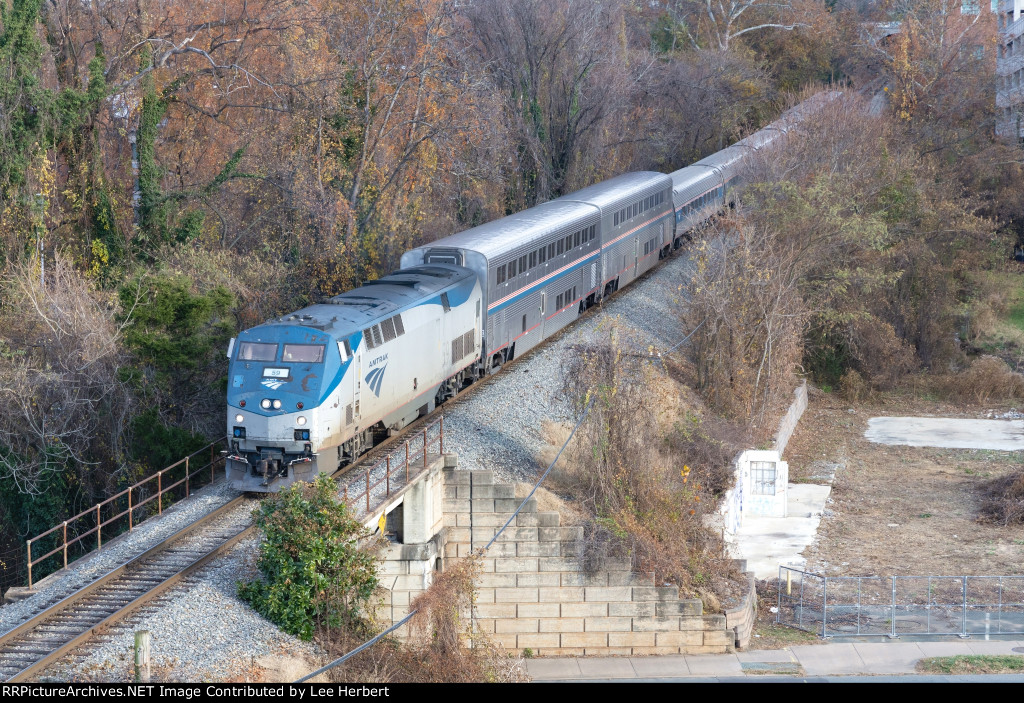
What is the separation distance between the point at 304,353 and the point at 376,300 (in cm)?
311

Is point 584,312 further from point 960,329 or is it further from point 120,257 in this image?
point 960,329

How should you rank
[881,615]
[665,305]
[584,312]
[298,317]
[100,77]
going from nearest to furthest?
[298,317] < [881,615] < [100,77] < [584,312] < [665,305]

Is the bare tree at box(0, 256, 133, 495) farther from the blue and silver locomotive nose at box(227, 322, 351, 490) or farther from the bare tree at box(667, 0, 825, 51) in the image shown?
the bare tree at box(667, 0, 825, 51)

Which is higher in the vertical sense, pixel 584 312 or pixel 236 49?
pixel 236 49

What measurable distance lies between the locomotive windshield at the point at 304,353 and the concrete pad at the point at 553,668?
7.63 m

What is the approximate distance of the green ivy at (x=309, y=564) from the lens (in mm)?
19969

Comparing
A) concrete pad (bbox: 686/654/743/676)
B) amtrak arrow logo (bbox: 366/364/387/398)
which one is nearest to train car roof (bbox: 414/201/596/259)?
amtrak arrow logo (bbox: 366/364/387/398)

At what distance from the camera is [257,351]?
23.1m

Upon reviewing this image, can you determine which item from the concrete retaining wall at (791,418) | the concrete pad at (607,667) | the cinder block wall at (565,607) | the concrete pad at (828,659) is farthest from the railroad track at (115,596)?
the concrete retaining wall at (791,418)

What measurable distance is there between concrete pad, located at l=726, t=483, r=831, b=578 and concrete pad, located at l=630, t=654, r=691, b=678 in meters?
4.47

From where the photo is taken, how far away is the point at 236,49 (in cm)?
4500

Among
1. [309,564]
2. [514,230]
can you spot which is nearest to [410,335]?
[309,564]

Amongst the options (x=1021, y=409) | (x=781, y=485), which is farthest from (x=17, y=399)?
(x=1021, y=409)
